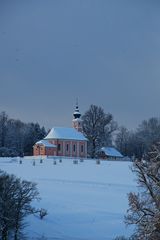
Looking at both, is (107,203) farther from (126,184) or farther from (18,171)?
(18,171)

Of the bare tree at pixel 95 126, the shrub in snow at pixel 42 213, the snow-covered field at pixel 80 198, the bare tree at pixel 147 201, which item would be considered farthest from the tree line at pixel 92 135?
the bare tree at pixel 147 201

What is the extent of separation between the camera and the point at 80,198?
41.9m

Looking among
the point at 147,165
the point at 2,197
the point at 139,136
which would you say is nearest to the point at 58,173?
the point at 2,197

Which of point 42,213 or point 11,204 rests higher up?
point 11,204

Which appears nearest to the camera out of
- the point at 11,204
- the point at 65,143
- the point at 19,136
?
the point at 11,204

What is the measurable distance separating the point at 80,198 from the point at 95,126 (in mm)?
50484

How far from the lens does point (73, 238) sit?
111 ft

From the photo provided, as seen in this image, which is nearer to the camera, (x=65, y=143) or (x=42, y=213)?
(x=42, y=213)

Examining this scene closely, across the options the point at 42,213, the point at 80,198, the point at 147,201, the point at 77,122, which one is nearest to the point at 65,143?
the point at 77,122

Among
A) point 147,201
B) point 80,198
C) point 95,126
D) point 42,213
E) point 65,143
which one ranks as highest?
point 95,126

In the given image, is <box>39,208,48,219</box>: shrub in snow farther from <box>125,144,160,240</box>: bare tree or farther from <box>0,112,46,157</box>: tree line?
<box>0,112,46,157</box>: tree line

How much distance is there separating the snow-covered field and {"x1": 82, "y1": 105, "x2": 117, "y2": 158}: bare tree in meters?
35.2

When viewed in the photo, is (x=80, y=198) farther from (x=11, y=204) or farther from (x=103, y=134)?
(x=103, y=134)

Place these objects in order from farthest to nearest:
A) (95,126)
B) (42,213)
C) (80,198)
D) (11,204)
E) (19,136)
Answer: (19,136), (95,126), (80,198), (42,213), (11,204)
